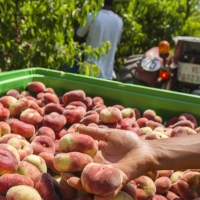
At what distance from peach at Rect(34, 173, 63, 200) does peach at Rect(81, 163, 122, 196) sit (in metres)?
0.13

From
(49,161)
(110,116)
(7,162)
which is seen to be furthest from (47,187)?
(110,116)

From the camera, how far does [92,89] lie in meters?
2.54

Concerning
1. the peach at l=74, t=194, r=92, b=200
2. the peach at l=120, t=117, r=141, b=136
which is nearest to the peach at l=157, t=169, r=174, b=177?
the peach at l=120, t=117, r=141, b=136

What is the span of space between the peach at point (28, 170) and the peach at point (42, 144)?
0.75ft

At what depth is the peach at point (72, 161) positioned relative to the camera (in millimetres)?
1268

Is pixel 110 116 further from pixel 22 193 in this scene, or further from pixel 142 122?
pixel 22 193

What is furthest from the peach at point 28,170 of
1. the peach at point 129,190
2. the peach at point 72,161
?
the peach at point 129,190

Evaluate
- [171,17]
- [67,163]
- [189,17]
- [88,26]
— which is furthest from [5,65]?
[189,17]

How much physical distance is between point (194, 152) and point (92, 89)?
1.21m

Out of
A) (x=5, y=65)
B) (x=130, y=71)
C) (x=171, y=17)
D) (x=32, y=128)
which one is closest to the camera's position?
(x=32, y=128)

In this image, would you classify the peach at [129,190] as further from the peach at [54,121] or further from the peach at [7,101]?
the peach at [7,101]

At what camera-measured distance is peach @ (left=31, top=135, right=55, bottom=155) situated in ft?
5.42

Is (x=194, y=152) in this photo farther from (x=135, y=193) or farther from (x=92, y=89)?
(x=92, y=89)

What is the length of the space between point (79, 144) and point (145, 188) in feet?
1.00
